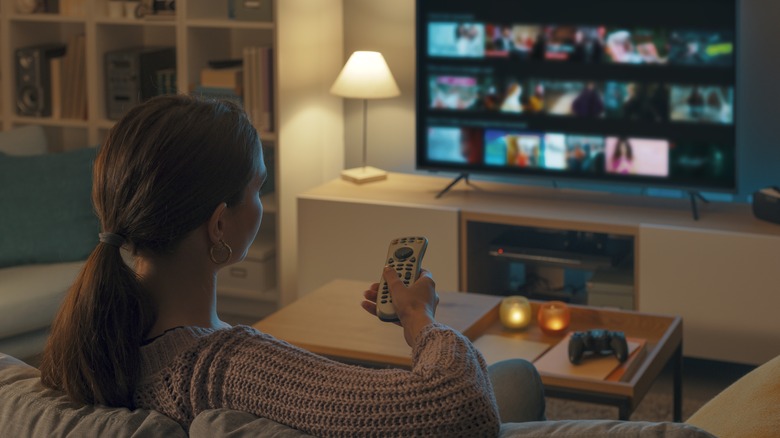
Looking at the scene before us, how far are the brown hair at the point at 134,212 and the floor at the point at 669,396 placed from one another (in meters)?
2.17

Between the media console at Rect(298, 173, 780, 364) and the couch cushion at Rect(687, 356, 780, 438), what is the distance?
207cm

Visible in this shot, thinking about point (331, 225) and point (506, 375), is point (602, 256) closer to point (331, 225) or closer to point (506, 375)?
point (331, 225)

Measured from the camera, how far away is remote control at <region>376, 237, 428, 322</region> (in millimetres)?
1648

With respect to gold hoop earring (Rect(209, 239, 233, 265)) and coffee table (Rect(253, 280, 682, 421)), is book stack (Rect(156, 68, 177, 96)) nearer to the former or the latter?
coffee table (Rect(253, 280, 682, 421))

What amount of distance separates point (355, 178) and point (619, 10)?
3.98 ft

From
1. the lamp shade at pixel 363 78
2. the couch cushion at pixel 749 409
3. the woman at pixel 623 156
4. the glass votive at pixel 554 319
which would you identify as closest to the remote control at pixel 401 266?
the couch cushion at pixel 749 409

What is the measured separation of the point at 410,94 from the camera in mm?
4660

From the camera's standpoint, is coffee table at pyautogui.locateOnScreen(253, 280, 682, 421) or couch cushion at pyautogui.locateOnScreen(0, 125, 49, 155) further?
couch cushion at pyautogui.locateOnScreen(0, 125, 49, 155)

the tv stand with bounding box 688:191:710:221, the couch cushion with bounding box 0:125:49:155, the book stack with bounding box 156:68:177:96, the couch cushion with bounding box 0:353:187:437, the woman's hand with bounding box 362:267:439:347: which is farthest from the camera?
the book stack with bounding box 156:68:177:96

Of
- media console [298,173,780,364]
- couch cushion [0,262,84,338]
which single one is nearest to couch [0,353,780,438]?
couch cushion [0,262,84,338]

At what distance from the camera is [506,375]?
2152mm

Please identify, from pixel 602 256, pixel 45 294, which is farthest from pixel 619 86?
pixel 45 294

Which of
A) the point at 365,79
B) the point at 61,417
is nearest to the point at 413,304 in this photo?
the point at 61,417

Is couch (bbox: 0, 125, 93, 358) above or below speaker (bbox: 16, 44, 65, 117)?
below
